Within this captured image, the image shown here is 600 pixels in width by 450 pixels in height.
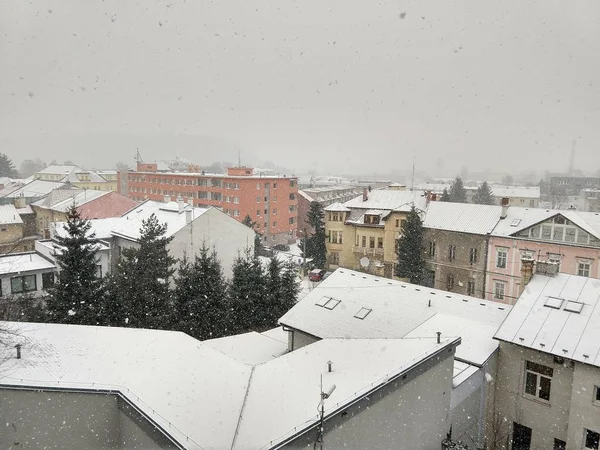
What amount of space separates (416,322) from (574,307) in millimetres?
4559

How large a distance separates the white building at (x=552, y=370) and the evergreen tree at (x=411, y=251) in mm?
18294

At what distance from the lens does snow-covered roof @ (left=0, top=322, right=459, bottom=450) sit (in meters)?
7.62

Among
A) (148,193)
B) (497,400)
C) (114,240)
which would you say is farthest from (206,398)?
(148,193)

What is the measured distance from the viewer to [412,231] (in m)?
32.0

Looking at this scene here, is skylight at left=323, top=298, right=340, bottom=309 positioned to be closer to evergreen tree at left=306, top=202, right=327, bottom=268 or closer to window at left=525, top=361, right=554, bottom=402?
window at left=525, top=361, right=554, bottom=402

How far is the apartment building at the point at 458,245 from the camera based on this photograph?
3005 cm

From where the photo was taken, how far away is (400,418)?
352 inches

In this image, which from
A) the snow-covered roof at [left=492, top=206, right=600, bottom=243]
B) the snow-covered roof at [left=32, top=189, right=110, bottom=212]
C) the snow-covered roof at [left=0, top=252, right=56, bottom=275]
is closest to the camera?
the snow-covered roof at [left=0, top=252, right=56, bottom=275]

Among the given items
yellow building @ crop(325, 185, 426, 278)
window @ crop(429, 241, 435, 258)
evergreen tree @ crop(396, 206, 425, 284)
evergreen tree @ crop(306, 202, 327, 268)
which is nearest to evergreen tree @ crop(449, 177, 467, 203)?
yellow building @ crop(325, 185, 426, 278)

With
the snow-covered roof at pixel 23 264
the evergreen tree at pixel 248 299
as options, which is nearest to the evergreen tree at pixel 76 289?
the snow-covered roof at pixel 23 264

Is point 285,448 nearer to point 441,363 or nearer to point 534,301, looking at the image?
point 441,363

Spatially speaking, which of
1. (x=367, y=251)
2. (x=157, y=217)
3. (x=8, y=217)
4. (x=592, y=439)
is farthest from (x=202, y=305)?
(x=8, y=217)

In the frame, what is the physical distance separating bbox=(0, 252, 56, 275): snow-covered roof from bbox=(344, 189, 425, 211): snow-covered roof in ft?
76.4

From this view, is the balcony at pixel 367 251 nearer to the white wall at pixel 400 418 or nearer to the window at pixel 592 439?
the window at pixel 592 439
